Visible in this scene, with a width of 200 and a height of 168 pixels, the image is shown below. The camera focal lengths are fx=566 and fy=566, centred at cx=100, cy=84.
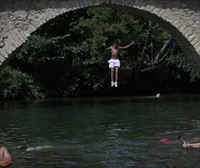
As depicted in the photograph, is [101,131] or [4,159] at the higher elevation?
[4,159]

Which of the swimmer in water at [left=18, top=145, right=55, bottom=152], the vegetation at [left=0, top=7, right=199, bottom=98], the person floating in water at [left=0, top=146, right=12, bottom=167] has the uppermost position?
the vegetation at [left=0, top=7, right=199, bottom=98]

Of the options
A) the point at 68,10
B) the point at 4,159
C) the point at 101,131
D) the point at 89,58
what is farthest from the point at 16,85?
the point at 4,159

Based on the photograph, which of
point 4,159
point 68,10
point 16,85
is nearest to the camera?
point 4,159

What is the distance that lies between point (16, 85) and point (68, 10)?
1599cm

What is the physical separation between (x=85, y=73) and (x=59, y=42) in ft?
8.35

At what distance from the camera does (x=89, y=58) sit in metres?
29.3

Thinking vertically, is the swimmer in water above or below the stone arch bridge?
below

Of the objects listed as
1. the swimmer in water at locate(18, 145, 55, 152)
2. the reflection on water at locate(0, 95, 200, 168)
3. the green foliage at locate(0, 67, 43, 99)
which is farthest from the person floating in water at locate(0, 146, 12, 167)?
the green foliage at locate(0, 67, 43, 99)

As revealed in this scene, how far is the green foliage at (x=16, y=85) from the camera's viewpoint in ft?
90.9

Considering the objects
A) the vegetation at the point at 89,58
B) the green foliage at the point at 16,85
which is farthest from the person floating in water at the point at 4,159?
the green foliage at the point at 16,85

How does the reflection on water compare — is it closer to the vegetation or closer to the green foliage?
the green foliage

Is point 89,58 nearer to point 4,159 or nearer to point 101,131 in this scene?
point 101,131

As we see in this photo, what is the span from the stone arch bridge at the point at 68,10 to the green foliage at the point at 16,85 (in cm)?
1498

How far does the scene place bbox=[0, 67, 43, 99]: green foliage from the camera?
1091 inches
